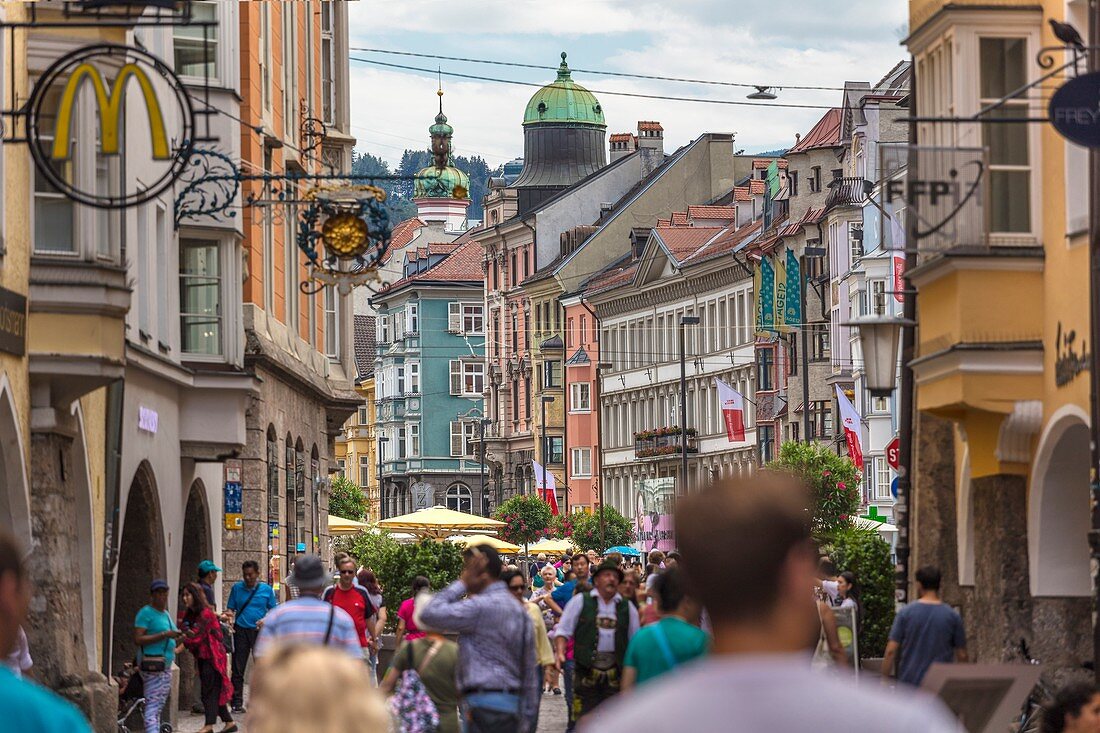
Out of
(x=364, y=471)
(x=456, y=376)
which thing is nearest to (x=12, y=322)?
(x=456, y=376)

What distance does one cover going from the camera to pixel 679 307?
10094cm

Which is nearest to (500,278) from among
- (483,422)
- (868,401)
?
(483,422)

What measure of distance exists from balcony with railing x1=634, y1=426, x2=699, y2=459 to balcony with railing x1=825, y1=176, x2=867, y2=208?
76.7 feet

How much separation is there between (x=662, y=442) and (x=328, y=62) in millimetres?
58495

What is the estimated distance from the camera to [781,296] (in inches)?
3238

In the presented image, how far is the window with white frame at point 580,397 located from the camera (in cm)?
11488

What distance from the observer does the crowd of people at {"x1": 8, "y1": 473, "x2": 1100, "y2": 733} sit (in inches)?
143

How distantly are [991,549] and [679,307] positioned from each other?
79.9 meters

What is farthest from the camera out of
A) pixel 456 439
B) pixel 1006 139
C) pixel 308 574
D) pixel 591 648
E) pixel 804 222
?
pixel 456 439

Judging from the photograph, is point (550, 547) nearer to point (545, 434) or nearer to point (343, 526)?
point (343, 526)

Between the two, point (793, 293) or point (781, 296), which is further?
point (781, 296)

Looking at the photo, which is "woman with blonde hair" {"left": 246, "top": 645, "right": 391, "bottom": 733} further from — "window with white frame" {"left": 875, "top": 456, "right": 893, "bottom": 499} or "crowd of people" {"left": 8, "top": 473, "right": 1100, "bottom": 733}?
"window with white frame" {"left": 875, "top": 456, "right": 893, "bottom": 499}

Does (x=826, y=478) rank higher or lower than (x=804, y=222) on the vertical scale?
lower

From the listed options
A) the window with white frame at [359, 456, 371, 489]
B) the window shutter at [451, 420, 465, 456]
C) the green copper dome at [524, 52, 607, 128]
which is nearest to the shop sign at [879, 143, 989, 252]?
the green copper dome at [524, 52, 607, 128]
